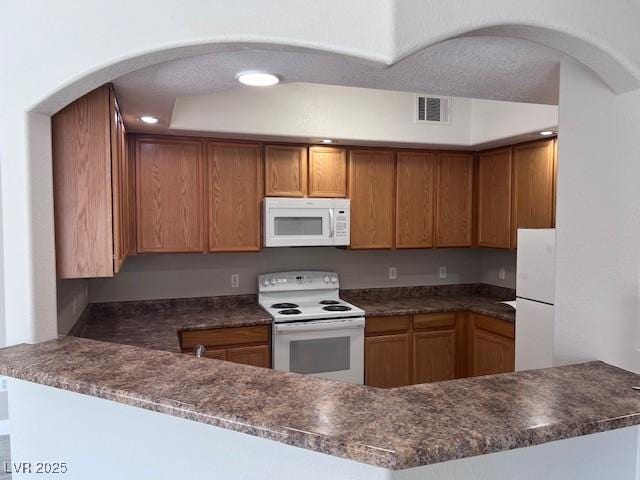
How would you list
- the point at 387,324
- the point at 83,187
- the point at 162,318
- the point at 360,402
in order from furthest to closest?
1. the point at 387,324
2. the point at 162,318
3. the point at 83,187
4. the point at 360,402

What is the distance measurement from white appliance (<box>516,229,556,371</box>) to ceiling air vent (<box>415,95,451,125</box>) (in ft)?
3.99

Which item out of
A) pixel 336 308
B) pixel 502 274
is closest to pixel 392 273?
pixel 336 308

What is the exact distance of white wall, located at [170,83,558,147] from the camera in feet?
10.2

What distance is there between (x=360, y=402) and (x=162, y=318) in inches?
101

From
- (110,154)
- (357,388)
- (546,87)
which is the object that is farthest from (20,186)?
(546,87)

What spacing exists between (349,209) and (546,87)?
6.33 feet

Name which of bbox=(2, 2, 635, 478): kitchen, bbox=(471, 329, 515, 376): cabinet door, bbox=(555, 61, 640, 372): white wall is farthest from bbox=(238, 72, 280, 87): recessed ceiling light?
bbox=(471, 329, 515, 376): cabinet door

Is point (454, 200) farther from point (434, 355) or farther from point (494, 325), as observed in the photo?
point (434, 355)

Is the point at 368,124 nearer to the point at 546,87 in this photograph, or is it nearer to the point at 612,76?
the point at 546,87

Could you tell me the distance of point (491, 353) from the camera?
11.8ft

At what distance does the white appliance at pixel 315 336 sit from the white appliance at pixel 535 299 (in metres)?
1.16

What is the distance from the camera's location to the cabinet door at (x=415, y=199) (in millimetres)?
3938

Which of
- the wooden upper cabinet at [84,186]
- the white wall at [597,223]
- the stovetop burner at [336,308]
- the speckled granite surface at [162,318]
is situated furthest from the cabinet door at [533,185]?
the wooden upper cabinet at [84,186]

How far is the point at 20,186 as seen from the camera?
5.13ft
